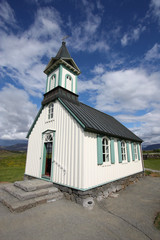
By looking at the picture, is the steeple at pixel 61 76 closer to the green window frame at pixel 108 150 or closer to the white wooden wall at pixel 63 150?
the white wooden wall at pixel 63 150

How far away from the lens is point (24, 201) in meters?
5.50

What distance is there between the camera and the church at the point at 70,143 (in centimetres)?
665

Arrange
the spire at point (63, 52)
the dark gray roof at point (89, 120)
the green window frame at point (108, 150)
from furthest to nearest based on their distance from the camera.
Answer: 1. the spire at point (63, 52)
2. the green window frame at point (108, 150)
3. the dark gray roof at point (89, 120)

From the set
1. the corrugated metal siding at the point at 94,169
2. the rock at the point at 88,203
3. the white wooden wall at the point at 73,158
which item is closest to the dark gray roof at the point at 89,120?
the white wooden wall at the point at 73,158

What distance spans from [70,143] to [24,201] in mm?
3486

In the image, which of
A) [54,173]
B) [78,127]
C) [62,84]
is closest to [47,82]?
[62,84]

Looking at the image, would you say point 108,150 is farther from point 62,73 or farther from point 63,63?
point 63,63

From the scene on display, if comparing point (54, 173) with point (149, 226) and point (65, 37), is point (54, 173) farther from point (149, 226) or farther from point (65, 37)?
point (65, 37)

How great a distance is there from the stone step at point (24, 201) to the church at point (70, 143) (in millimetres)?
809

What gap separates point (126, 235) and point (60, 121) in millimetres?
6361

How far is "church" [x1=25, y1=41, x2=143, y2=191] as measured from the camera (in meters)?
6.65

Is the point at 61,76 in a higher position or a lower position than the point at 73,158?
higher

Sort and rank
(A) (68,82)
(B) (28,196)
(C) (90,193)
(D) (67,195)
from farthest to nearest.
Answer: (A) (68,82), (D) (67,195), (C) (90,193), (B) (28,196)

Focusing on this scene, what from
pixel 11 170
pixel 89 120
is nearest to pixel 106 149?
pixel 89 120
